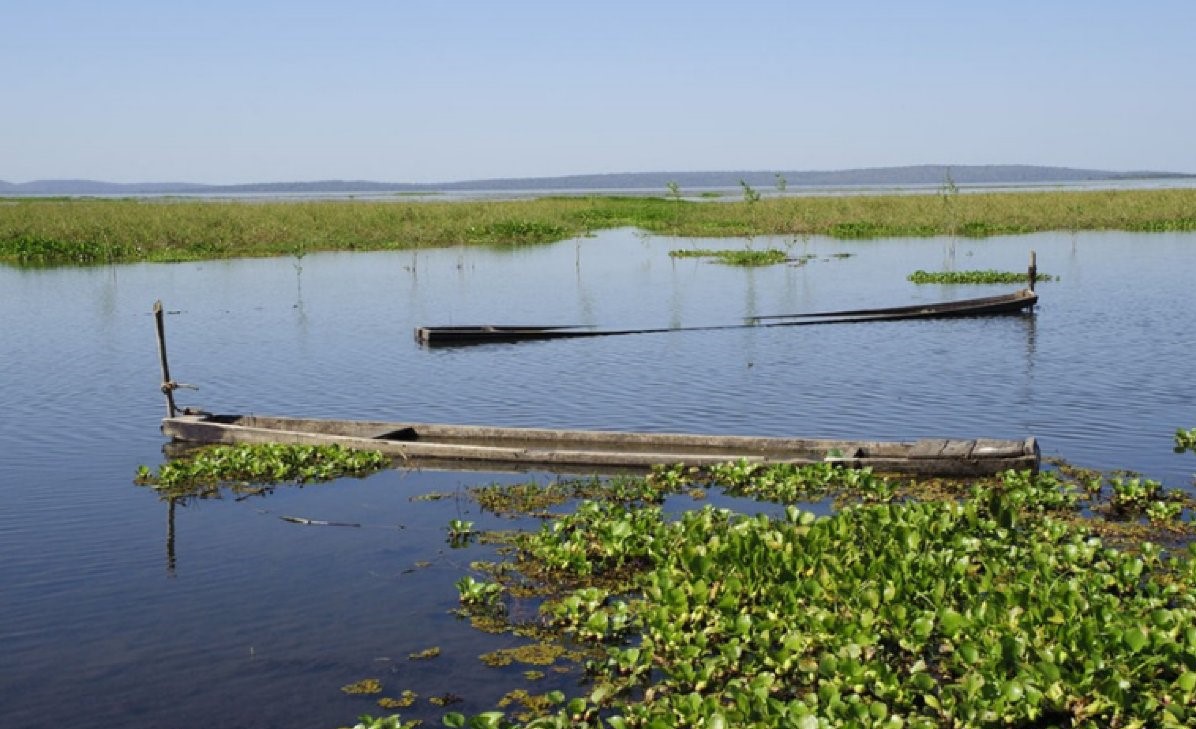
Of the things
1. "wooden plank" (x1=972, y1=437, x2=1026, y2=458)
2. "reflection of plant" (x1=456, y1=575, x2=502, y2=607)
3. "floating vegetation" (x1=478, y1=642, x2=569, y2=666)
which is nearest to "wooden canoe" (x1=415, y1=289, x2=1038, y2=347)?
"wooden plank" (x1=972, y1=437, x2=1026, y2=458)

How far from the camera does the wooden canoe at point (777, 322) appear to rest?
27891 mm

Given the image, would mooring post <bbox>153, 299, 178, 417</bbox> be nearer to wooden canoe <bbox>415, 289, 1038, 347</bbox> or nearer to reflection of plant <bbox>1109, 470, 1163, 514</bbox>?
wooden canoe <bbox>415, 289, 1038, 347</bbox>

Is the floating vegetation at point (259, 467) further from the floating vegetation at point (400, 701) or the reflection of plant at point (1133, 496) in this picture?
the reflection of plant at point (1133, 496)

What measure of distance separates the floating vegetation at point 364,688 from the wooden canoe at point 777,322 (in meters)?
18.6

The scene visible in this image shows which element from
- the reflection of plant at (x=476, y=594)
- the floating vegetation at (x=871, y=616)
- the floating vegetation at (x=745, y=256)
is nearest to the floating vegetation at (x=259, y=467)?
the floating vegetation at (x=871, y=616)

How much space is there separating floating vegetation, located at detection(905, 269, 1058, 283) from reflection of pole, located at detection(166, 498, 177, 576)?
2855 centimetres

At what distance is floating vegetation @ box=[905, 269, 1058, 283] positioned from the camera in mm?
37875

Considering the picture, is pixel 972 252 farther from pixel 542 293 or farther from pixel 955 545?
pixel 955 545

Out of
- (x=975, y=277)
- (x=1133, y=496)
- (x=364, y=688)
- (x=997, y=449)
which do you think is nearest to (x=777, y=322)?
(x=975, y=277)

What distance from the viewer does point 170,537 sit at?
540 inches

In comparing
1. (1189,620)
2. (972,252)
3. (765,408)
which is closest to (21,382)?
(765,408)

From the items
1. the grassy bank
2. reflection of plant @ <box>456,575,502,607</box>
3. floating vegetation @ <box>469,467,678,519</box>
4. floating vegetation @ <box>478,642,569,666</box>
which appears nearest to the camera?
floating vegetation @ <box>478,642,569,666</box>

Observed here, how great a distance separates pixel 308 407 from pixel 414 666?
12.2 meters

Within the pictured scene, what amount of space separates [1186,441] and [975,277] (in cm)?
2241
